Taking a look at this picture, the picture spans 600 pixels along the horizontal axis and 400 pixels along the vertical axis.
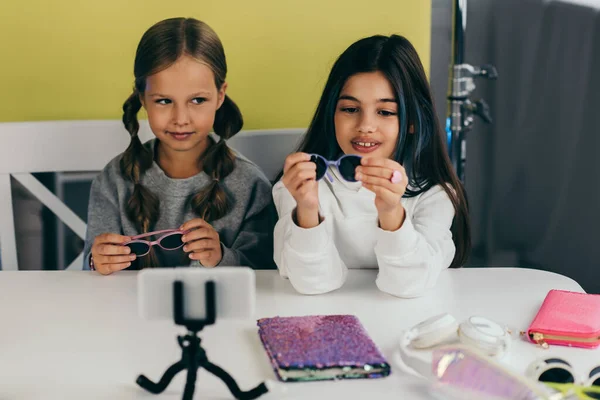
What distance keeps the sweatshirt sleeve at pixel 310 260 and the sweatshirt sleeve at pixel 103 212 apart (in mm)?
475

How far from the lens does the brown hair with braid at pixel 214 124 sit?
1626 mm

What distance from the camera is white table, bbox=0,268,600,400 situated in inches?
38.7

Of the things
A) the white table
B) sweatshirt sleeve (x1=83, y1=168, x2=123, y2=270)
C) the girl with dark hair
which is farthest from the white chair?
the white table

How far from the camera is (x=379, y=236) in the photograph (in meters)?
1.34

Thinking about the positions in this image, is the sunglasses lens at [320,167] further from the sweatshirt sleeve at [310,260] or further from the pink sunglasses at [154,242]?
the pink sunglasses at [154,242]

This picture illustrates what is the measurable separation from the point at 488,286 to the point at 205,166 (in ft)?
2.26

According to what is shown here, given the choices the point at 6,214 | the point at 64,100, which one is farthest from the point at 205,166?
the point at 6,214

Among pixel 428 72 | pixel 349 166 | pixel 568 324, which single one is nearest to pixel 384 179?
pixel 349 166

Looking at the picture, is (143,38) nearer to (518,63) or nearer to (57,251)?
(57,251)

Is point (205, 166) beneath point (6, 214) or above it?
above

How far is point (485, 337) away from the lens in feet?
3.43

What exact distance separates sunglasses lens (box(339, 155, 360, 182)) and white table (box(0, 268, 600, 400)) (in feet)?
0.64

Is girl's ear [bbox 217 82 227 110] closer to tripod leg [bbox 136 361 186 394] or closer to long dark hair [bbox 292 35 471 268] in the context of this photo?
long dark hair [bbox 292 35 471 268]

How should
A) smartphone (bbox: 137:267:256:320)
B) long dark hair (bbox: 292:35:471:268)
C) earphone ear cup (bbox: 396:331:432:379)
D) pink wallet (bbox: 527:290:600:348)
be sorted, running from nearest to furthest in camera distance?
smartphone (bbox: 137:267:256:320) → earphone ear cup (bbox: 396:331:432:379) → pink wallet (bbox: 527:290:600:348) → long dark hair (bbox: 292:35:471:268)
